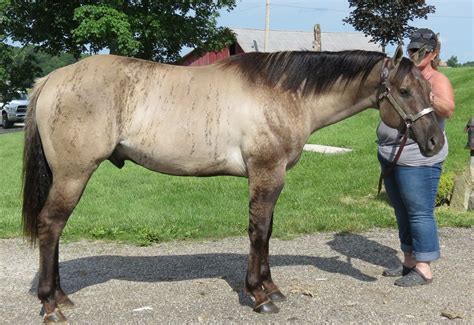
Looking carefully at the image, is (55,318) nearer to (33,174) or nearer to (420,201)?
(33,174)

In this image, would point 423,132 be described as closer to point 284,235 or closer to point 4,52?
point 284,235

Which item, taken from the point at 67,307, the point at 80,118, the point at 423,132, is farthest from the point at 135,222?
the point at 423,132

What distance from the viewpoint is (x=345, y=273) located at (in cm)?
475

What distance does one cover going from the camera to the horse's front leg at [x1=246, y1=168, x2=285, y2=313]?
3877 millimetres

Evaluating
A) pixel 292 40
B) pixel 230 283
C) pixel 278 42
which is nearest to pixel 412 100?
pixel 230 283

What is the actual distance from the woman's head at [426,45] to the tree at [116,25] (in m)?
17.3

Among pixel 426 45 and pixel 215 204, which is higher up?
pixel 426 45

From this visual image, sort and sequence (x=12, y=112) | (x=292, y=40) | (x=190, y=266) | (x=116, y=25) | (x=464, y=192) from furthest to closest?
(x=292, y=40) < (x=12, y=112) < (x=116, y=25) < (x=464, y=192) < (x=190, y=266)

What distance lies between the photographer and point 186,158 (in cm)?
389

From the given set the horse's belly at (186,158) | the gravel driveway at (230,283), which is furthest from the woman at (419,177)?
the horse's belly at (186,158)

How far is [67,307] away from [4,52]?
1926 cm

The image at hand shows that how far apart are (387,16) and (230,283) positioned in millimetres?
27028

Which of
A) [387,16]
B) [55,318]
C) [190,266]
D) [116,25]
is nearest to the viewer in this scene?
[55,318]

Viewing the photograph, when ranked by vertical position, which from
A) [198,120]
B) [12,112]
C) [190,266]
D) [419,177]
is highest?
[198,120]
